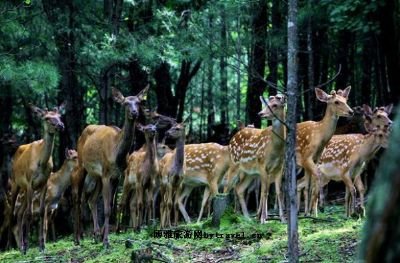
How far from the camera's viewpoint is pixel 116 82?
→ 1889 centimetres

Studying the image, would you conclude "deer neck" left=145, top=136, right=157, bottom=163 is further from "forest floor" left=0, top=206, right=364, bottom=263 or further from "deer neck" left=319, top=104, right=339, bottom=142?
"deer neck" left=319, top=104, right=339, bottom=142

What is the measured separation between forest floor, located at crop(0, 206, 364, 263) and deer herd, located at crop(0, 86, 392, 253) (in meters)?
0.45

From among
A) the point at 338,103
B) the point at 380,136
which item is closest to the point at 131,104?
the point at 338,103

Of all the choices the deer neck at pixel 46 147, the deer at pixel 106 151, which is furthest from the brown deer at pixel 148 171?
the deer neck at pixel 46 147

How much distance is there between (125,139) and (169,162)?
3.33 metres

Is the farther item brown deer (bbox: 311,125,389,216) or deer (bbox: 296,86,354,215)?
brown deer (bbox: 311,125,389,216)

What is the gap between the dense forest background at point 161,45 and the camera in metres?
11.7

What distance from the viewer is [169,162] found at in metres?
12.9

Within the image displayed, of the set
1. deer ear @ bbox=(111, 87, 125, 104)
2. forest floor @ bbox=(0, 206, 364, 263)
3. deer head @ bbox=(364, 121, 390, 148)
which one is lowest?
forest floor @ bbox=(0, 206, 364, 263)

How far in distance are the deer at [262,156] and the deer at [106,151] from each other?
2.08 m

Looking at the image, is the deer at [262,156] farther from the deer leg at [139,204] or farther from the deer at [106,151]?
the deer at [106,151]

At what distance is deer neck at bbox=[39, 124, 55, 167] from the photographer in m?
10.4

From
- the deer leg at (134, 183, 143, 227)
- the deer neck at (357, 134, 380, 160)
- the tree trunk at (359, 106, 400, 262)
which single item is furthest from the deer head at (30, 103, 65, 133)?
the tree trunk at (359, 106, 400, 262)

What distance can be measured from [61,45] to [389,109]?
7086mm
